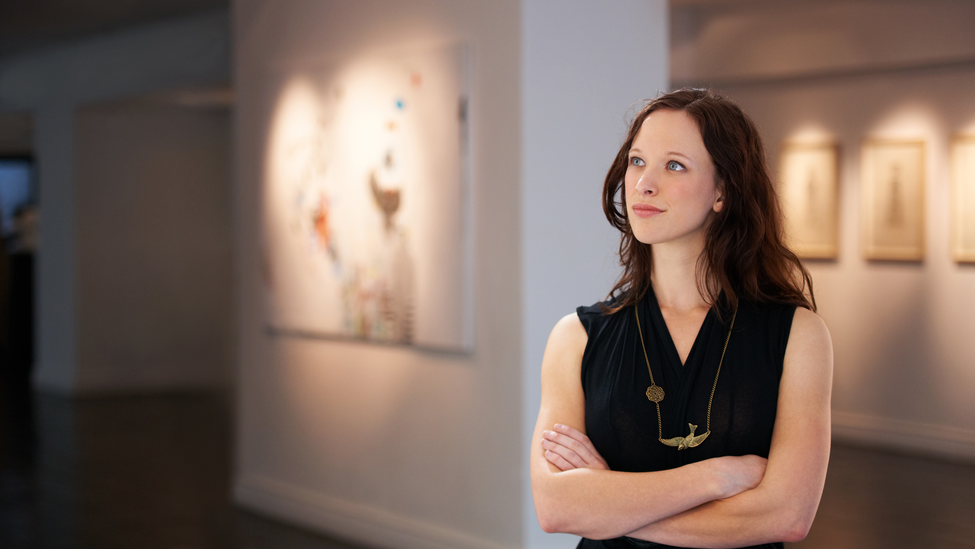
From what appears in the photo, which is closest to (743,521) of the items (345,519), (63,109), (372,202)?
(372,202)

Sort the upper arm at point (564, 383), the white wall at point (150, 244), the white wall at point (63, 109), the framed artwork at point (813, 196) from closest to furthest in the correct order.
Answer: the upper arm at point (564, 383), the framed artwork at point (813, 196), the white wall at point (63, 109), the white wall at point (150, 244)

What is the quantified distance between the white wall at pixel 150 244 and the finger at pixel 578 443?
29.6 feet

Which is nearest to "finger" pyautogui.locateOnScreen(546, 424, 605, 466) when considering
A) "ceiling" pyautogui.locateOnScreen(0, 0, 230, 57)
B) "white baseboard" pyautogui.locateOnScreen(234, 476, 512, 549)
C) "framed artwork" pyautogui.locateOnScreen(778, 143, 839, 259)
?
"white baseboard" pyautogui.locateOnScreen(234, 476, 512, 549)

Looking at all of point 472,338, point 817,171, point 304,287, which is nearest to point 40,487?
point 304,287

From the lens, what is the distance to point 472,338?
4426 mm

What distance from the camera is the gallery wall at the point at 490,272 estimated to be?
4203mm

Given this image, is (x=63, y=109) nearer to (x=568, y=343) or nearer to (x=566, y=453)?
(x=568, y=343)

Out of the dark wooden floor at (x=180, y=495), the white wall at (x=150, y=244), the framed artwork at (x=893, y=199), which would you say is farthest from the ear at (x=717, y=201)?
the white wall at (x=150, y=244)

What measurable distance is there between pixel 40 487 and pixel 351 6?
12.7ft

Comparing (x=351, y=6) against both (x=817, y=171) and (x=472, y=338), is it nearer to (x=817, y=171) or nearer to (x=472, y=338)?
(x=472, y=338)

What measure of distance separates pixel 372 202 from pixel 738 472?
342cm

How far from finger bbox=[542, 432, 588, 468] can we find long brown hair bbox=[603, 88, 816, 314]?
399 millimetres

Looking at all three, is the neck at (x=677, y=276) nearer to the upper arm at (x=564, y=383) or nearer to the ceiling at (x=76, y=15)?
the upper arm at (x=564, y=383)

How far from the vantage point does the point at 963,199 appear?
6.82m
